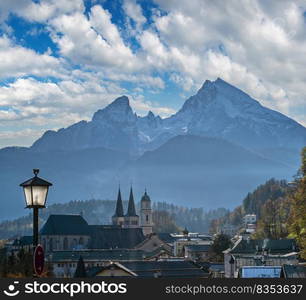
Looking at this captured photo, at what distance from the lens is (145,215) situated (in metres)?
183

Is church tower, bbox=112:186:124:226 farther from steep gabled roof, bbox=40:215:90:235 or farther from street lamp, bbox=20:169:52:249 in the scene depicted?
street lamp, bbox=20:169:52:249

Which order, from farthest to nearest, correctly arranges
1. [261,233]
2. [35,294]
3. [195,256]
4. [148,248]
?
[148,248], [195,256], [261,233], [35,294]

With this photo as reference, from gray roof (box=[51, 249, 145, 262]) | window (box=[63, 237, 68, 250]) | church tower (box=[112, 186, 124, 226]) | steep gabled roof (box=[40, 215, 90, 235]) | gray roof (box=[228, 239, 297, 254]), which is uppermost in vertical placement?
church tower (box=[112, 186, 124, 226])

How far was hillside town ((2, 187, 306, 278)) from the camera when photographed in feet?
206

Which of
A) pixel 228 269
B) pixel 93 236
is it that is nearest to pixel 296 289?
pixel 228 269

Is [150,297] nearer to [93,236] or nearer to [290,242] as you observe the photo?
[290,242]

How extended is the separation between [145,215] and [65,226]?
21924 millimetres

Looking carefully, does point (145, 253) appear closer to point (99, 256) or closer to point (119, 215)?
point (99, 256)

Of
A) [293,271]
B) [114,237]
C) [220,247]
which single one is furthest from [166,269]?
[114,237]

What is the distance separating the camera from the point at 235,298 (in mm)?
10695

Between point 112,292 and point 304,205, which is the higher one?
point 304,205

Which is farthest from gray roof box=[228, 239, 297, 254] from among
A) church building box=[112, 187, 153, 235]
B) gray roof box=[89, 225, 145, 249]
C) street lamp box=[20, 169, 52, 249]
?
church building box=[112, 187, 153, 235]

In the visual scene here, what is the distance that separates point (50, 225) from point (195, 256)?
53.4m

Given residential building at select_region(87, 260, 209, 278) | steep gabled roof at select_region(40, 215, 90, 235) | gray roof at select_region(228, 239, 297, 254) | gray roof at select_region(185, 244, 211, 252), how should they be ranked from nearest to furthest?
residential building at select_region(87, 260, 209, 278) → gray roof at select_region(228, 239, 297, 254) → gray roof at select_region(185, 244, 211, 252) → steep gabled roof at select_region(40, 215, 90, 235)
